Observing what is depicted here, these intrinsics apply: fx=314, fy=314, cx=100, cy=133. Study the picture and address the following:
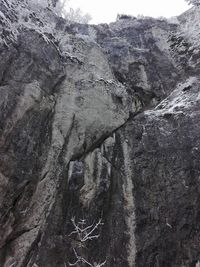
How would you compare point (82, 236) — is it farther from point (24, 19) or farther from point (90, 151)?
point (24, 19)

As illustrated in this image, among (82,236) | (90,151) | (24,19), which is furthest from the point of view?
(24,19)

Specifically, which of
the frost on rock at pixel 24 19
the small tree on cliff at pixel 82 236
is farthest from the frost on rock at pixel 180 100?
the frost on rock at pixel 24 19

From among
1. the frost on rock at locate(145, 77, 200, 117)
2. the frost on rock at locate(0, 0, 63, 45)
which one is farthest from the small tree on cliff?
the frost on rock at locate(0, 0, 63, 45)

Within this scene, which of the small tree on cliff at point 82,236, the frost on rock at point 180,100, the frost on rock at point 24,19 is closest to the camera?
the small tree on cliff at point 82,236

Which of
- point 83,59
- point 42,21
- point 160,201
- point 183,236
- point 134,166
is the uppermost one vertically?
point 42,21

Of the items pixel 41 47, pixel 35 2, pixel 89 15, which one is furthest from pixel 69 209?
pixel 89 15

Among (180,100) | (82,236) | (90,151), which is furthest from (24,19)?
(82,236)

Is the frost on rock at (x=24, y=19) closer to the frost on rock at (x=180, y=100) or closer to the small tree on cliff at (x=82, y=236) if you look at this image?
the frost on rock at (x=180, y=100)

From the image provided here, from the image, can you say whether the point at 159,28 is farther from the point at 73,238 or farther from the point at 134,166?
the point at 73,238
